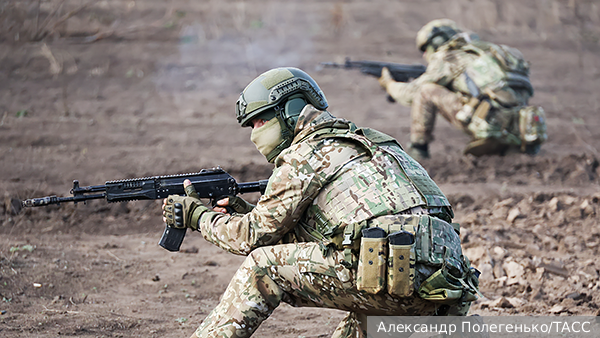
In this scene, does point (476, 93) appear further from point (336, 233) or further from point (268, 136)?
point (336, 233)

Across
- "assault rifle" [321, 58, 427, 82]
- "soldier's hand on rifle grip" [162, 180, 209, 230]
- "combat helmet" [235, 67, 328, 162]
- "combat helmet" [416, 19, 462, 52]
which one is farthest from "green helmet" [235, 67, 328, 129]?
"assault rifle" [321, 58, 427, 82]

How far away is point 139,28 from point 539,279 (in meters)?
11.0

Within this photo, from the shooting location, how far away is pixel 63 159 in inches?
341

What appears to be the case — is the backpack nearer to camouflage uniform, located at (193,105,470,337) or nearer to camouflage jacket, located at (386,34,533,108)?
camouflage jacket, located at (386,34,533,108)

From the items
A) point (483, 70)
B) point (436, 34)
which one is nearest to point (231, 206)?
point (483, 70)

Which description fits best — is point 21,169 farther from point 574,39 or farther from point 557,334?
point 574,39

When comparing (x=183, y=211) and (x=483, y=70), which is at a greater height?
(x=183, y=211)

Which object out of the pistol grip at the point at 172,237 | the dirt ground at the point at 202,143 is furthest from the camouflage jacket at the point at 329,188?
Answer: the dirt ground at the point at 202,143

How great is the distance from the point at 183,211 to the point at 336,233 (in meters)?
0.93

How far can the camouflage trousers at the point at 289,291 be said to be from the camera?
3.03 meters

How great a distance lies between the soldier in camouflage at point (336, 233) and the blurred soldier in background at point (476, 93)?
5.52 m

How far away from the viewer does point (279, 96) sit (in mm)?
3344

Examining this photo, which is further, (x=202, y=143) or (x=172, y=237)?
(x=202, y=143)

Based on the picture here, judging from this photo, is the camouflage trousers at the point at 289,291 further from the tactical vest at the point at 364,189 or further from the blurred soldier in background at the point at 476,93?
the blurred soldier in background at the point at 476,93
